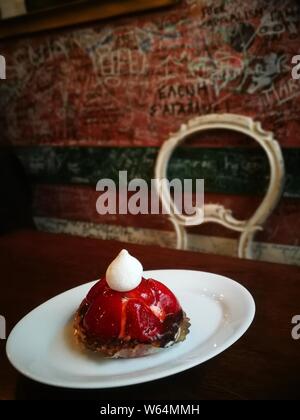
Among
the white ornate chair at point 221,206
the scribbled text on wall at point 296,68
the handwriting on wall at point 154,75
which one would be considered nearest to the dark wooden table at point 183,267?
the white ornate chair at point 221,206

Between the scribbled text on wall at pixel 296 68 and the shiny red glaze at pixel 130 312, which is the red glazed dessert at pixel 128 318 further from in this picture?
the scribbled text on wall at pixel 296 68

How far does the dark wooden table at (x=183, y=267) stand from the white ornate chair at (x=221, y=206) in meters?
0.58

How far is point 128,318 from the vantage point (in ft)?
2.22

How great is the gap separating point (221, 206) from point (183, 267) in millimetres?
839

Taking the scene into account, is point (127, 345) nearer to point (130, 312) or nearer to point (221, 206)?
point (130, 312)

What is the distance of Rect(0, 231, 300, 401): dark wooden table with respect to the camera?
0.60 m

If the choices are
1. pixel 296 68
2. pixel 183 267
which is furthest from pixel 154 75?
pixel 183 267

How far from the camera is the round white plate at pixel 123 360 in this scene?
58 cm

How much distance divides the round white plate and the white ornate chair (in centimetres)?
93

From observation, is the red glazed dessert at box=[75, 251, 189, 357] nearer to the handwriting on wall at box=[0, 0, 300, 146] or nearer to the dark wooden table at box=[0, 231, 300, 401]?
the dark wooden table at box=[0, 231, 300, 401]

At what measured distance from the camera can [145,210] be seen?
2246 mm

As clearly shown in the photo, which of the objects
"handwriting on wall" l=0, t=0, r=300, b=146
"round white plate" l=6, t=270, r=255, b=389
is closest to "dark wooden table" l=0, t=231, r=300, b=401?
"round white plate" l=6, t=270, r=255, b=389

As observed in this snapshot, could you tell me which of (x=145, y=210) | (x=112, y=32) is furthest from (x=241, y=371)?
(x=112, y=32)

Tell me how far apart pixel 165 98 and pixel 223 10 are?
512mm
